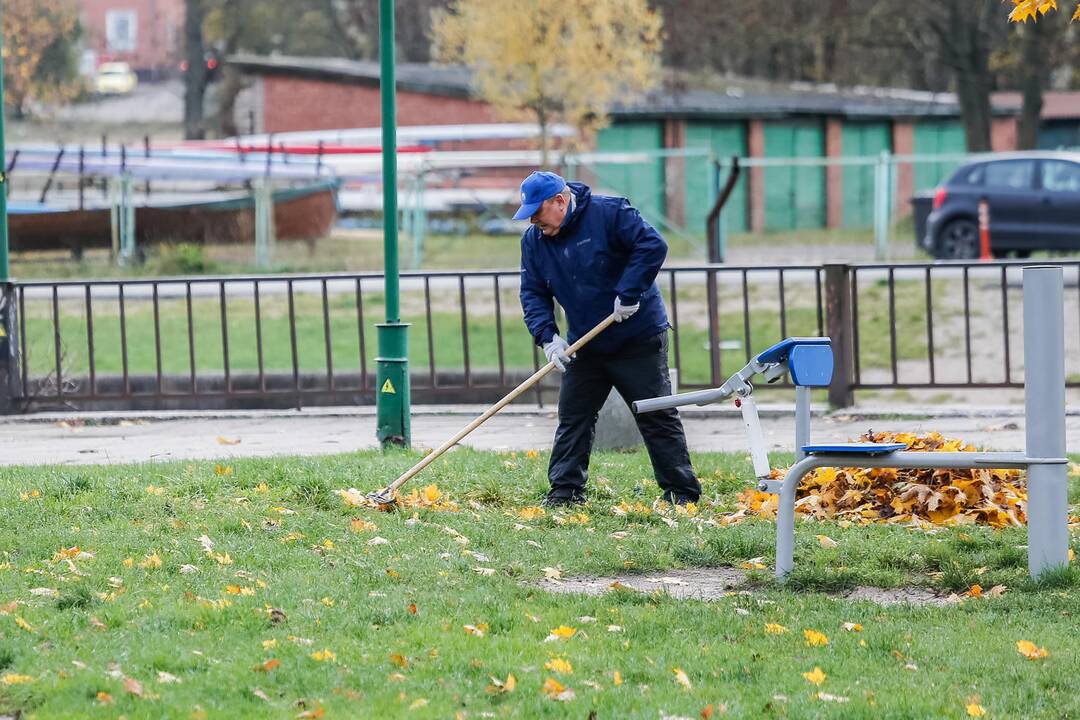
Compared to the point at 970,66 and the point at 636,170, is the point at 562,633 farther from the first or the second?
the point at 970,66

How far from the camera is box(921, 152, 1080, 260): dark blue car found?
22516 mm

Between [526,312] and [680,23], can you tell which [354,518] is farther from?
[680,23]

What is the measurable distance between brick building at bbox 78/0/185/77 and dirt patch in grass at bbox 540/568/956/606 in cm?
6964

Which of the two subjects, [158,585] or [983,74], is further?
[983,74]

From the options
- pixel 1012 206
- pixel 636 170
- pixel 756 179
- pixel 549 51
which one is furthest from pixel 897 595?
pixel 756 179

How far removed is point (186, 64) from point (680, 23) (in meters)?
15.6

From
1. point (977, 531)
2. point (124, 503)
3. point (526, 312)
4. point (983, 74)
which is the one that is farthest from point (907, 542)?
point (983, 74)

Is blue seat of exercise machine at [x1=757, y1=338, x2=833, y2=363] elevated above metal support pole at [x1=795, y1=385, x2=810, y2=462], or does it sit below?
above

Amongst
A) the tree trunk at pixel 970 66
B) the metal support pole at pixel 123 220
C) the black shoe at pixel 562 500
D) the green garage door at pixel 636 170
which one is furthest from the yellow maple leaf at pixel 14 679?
the tree trunk at pixel 970 66

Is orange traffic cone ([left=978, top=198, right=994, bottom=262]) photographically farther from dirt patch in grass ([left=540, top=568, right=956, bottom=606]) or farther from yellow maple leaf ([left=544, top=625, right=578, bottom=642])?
yellow maple leaf ([left=544, top=625, right=578, bottom=642])

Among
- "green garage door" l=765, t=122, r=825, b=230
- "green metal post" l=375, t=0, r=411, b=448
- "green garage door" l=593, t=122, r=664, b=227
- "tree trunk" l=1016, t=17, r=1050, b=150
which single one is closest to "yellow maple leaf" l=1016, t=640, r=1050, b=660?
"green metal post" l=375, t=0, r=411, b=448

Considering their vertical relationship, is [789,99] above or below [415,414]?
above

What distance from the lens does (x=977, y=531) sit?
7.04 metres

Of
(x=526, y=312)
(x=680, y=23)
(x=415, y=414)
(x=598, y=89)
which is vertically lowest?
(x=415, y=414)
